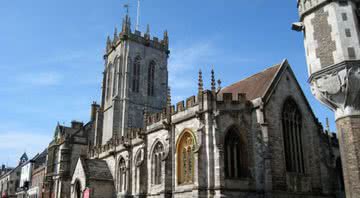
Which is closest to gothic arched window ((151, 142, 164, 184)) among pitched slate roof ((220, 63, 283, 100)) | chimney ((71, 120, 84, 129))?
pitched slate roof ((220, 63, 283, 100))

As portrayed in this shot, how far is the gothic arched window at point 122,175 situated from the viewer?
3256 cm

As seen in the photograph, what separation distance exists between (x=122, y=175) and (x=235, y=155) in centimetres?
1378

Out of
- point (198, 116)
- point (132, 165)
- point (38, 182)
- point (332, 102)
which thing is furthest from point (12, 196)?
point (332, 102)

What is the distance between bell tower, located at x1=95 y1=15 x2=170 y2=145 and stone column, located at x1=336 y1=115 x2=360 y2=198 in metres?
35.8

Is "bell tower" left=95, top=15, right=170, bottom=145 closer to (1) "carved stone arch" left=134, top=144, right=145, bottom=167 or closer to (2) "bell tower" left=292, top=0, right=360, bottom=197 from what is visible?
(1) "carved stone arch" left=134, top=144, right=145, bottom=167

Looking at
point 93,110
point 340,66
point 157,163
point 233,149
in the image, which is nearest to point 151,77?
point 93,110

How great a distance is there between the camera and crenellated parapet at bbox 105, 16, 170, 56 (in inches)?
2031

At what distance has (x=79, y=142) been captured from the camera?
48.2 m

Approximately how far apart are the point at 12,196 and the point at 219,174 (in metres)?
69.4

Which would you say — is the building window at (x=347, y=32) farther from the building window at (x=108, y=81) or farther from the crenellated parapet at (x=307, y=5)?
the building window at (x=108, y=81)

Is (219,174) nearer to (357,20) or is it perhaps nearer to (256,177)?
(256,177)

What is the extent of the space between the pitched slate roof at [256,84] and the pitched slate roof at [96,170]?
14280 mm

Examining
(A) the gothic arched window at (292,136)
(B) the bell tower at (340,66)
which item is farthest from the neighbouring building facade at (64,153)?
(B) the bell tower at (340,66)

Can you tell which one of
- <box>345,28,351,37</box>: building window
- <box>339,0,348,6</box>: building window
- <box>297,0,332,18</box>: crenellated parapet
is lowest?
<box>345,28,351,37</box>: building window
